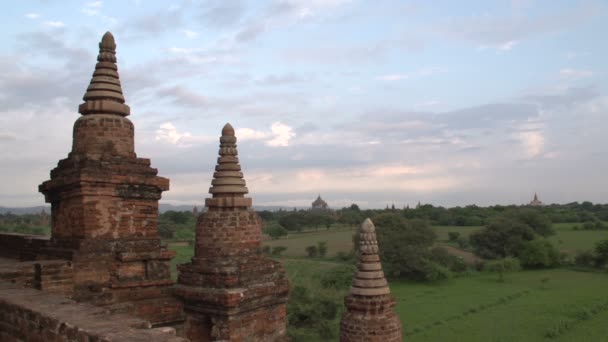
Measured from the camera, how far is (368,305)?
10.1 metres

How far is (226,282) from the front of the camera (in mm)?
6992

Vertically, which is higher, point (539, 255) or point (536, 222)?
point (536, 222)

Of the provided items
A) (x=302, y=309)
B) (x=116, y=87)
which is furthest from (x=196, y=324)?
(x=302, y=309)

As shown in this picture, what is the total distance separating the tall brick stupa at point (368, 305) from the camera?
10.0 meters

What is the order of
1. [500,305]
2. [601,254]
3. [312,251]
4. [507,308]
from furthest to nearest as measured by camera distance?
[312,251] < [601,254] < [500,305] < [507,308]

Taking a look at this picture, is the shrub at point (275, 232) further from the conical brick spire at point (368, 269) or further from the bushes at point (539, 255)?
the conical brick spire at point (368, 269)

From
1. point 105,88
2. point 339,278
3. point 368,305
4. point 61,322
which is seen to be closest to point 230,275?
point 61,322

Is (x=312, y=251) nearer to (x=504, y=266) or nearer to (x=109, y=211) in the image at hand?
(x=504, y=266)

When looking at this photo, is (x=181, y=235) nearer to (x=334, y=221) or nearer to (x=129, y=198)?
(x=334, y=221)

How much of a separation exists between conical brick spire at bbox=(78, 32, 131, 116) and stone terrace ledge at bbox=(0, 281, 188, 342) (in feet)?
8.68

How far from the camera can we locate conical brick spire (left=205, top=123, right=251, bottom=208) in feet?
24.7

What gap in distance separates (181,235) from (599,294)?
45.7m

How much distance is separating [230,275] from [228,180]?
4.32 ft

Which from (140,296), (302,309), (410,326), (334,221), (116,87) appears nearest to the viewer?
(140,296)
